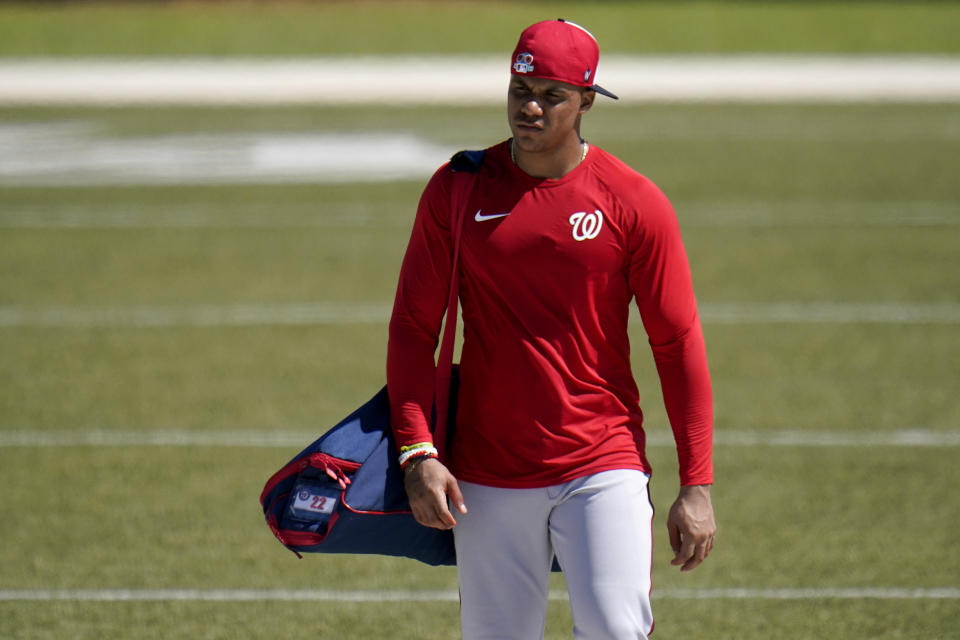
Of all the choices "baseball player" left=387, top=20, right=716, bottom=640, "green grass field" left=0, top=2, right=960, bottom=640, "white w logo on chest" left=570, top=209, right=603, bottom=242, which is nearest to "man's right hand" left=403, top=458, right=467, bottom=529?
"baseball player" left=387, top=20, right=716, bottom=640

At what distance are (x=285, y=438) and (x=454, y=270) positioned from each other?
420cm

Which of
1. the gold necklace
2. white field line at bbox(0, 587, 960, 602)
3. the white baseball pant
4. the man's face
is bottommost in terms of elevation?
white field line at bbox(0, 587, 960, 602)

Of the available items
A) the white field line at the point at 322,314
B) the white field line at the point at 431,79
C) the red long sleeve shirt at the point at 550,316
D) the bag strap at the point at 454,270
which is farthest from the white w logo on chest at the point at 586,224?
the white field line at the point at 431,79

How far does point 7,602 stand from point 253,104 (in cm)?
1639

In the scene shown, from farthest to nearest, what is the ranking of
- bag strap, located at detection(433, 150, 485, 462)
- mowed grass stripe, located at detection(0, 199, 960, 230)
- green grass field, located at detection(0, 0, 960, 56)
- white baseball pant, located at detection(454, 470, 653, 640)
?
green grass field, located at detection(0, 0, 960, 56) → mowed grass stripe, located at detection(0, 199, 960, 230) → bag strap, located at detection(433, 150, 485, 462) → white baseball pant, located at detection(454, 470, 653, 640)

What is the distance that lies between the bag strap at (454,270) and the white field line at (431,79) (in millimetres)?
18140

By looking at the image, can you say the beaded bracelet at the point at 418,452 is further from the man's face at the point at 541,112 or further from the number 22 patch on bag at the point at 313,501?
the man's face at the point at 541,112

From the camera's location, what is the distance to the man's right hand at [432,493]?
353cm

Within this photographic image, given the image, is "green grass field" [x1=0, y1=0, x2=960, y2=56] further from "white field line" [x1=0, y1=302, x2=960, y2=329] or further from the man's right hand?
the man's right hand

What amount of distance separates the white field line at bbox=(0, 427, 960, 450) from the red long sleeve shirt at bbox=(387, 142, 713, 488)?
3.97 m

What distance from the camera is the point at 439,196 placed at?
3.63 m

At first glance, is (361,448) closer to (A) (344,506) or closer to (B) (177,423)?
(A) (344,506)

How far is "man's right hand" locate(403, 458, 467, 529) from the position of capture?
353 centimetres

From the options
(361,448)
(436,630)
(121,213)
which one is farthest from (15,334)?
(361,448)
